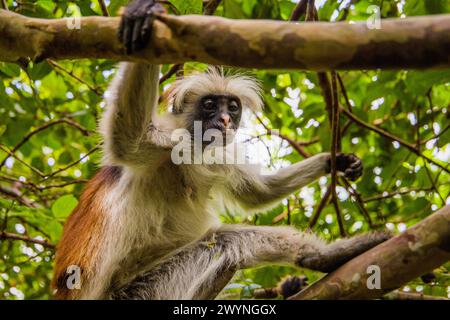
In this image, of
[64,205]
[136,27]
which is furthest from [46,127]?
[136,27]

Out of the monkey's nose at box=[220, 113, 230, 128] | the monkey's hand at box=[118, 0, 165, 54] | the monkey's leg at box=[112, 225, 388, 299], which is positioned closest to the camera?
the monkey's hand at box=[118, 0, 165, 54]

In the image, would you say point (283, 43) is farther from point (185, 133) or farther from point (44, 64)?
point (44, 64)

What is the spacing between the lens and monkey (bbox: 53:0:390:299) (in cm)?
477

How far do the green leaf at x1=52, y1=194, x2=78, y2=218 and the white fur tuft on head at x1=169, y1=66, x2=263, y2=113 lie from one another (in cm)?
135

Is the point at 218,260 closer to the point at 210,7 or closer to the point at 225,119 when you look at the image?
the point at 225,119

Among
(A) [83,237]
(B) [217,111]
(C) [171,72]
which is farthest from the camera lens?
(C) [171,72]

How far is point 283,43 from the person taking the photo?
3014mm

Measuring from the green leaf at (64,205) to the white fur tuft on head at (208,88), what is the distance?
1.35 meters

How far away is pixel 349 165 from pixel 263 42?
10.9 ft

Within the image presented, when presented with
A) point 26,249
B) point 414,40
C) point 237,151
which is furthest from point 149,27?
point 26,249

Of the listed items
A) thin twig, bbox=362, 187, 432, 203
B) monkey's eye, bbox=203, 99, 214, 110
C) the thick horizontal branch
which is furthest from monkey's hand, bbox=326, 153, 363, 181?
the thick horizontal branch

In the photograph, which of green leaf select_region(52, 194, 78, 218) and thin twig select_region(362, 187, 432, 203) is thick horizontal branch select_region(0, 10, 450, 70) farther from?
thin twig select_region(362, 187, 432, 203)

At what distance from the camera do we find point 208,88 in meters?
6.18

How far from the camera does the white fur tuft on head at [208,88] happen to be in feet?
19.8
